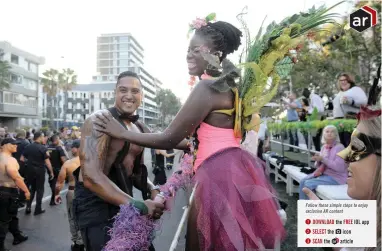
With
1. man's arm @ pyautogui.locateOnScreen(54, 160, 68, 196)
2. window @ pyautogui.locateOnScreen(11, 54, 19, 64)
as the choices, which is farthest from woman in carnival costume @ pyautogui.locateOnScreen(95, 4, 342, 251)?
window @ pyautogui.locateOnScreen(11, 54, 19, 64)

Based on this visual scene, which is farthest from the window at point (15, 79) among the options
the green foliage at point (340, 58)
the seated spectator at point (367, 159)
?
the seated spectator at point (367, 159)

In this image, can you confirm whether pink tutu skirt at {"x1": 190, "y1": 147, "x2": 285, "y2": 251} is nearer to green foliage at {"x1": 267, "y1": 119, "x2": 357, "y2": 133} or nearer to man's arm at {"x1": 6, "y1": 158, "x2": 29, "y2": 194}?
green foliage at {"x1": 267, "y1": 119, "x2": 357, "y2": 133}

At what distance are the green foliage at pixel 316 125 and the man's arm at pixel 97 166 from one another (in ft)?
7.29

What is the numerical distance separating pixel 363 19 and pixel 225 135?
0.99 metres

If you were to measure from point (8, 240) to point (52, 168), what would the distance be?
3050mm

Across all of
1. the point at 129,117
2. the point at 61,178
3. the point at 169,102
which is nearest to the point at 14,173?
the point at 61,178

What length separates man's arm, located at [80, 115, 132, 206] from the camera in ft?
5.92

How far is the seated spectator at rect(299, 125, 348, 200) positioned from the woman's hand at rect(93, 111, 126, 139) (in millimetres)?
3013

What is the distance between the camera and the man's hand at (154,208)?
5.61 feet

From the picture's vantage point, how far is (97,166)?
1.89 metres

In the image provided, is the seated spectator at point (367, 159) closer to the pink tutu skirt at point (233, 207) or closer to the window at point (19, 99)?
the pink tutu skirt at point (233, 207)

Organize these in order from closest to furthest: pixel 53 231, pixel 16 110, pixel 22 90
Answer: pixel 53 231 < pixel 16 110 < pixel 22 90

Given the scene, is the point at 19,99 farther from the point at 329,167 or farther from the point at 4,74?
the point at 329,167

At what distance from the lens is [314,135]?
20.2ft
